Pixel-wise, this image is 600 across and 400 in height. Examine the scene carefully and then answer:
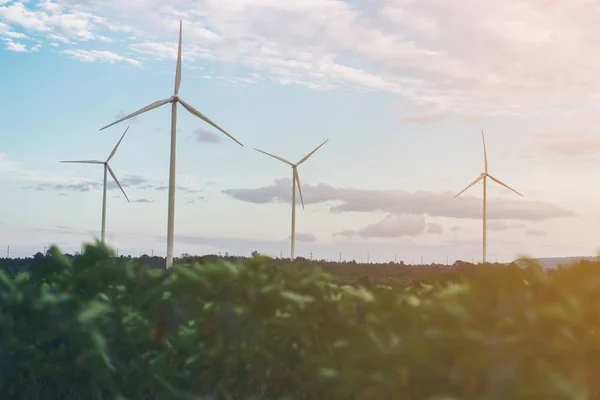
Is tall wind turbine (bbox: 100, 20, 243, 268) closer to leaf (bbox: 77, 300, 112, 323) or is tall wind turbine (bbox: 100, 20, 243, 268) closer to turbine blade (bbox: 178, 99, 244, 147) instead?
turbine blade (bbox: 178, 99, 244, 147)

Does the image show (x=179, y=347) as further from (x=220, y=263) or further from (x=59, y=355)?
(x=59, y=355)

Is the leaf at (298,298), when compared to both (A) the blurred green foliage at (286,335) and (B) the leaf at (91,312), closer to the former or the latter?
(A) the blurred green foliage at (286,335)

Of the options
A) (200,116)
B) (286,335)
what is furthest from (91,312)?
(200,116)

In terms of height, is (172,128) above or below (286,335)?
above

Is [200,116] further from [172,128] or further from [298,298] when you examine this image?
[298,298]

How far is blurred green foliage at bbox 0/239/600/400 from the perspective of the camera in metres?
3.30

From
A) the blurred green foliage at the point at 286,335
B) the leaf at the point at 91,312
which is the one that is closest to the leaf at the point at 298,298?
the blurred green foliage at the point at 286,335

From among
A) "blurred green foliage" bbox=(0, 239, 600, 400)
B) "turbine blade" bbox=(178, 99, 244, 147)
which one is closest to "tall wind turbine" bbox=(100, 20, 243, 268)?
"turbine blade" bbox=(178, 99, 244, 147)

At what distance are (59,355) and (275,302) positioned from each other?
5.75ft

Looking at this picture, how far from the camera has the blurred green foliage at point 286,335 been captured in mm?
3299

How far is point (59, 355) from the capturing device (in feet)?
16.3

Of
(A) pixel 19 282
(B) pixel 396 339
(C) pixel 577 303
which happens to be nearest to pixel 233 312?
(B) pixel 396 339

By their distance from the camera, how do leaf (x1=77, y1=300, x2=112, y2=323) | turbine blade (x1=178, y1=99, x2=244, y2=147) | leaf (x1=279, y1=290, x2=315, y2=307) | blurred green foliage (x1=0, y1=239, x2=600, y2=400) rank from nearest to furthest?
1. blurred green foliage (x1=0, y1=239, x2=600, y2=400)
2. leaf (x1=279, y1=290, x2=315, y2=307)
3. leaf (x1=77, y1=300, x2=112, y2=323)
4. turbine blade (x1=178, y1=99, x2=244, y2=147)

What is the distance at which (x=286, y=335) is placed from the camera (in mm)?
4238
